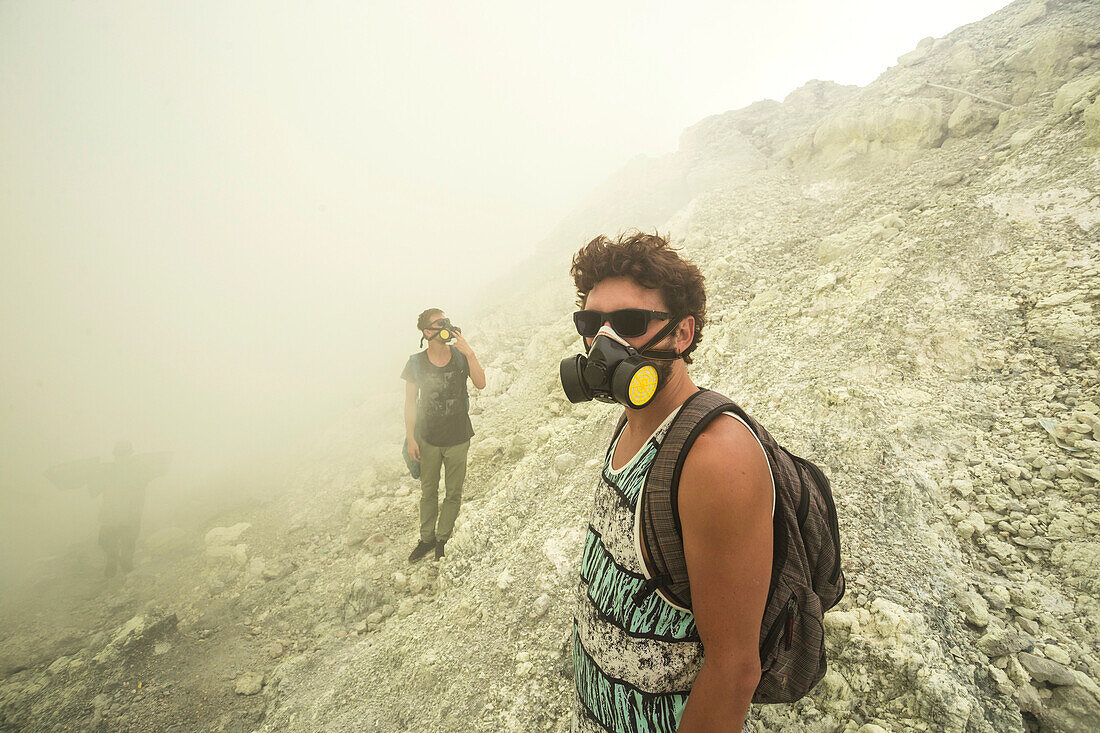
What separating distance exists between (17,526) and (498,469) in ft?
56.7

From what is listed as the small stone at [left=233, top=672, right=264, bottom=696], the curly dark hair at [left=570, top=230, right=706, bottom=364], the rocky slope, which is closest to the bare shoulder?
the curly dark hair at [left=570, top=230, right=706, bottom=364]

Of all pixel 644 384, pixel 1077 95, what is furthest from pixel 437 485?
pixel 1077 95

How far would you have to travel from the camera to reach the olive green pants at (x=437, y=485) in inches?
197

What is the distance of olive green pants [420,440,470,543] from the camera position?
500 cm

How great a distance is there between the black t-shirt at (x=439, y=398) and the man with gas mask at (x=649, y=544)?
3260 millimetres

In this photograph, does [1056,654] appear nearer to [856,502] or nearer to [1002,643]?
[1002,643]

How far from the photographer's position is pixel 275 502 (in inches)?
327

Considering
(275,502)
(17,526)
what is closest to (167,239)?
(17,526)

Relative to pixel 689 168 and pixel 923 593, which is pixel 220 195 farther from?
pixel 923 593

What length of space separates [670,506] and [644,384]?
1.51ft

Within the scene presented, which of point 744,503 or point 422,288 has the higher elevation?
point 422,288

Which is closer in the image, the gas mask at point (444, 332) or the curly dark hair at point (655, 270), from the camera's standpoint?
the curly dark hair at point (655, 270)

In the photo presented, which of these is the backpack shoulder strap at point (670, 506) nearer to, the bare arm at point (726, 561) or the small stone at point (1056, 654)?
the bare arm at point (726, 561)

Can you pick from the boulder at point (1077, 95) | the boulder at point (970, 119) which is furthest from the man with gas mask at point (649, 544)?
the boulder at point (970, 119)
